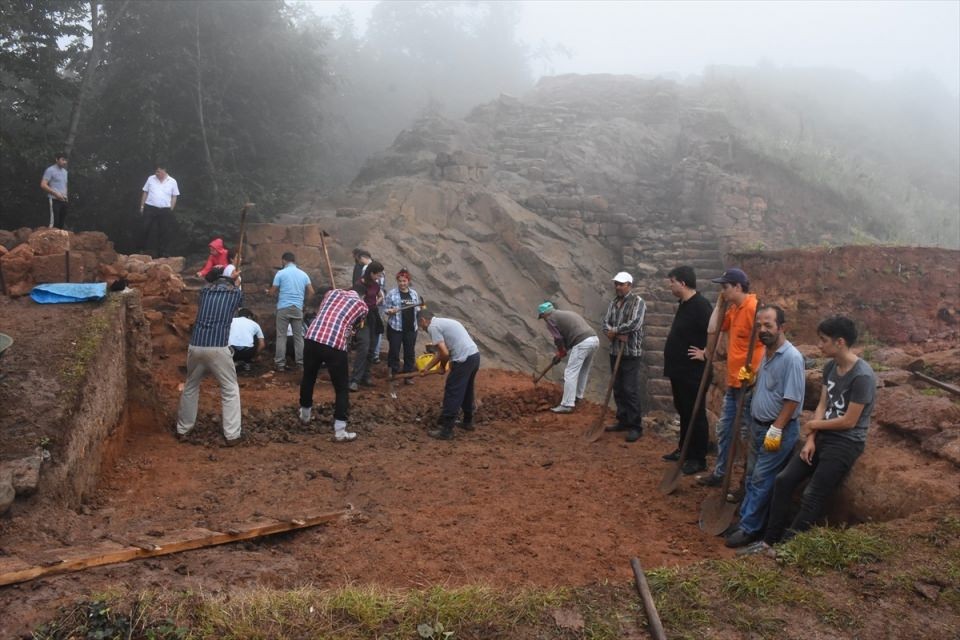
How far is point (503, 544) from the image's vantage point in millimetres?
4758

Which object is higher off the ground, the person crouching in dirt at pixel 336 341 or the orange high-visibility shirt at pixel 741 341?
the orange high-visibility shirt at pixel 741 341

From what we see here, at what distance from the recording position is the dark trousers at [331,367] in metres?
7.25

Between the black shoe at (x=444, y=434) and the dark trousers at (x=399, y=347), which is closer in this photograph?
the black shoe at (x=444, y=434)

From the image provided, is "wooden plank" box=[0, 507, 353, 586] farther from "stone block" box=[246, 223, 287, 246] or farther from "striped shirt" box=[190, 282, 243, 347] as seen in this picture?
"stone block" box=[246, 223, 287, 246]

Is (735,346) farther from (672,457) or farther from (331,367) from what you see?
(331,367)

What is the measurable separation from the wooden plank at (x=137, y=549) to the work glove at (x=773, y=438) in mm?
2952

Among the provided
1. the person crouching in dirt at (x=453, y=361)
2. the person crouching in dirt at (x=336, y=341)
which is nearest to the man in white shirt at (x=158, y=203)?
the person crouching in dirt at (x=336, y=341)

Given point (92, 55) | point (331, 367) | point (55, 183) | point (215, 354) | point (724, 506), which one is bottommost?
point (724, 506)

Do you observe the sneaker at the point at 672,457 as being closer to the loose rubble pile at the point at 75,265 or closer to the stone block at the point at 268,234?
the loose rubble pile at the point at 75,265

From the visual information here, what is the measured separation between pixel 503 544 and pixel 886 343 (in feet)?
32.7

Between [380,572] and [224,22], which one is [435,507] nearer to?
[380,572]

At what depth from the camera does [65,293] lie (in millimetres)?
7016

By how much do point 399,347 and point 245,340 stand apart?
204 cm

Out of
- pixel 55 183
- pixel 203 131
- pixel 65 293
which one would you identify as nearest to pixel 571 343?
pixel 65 293
